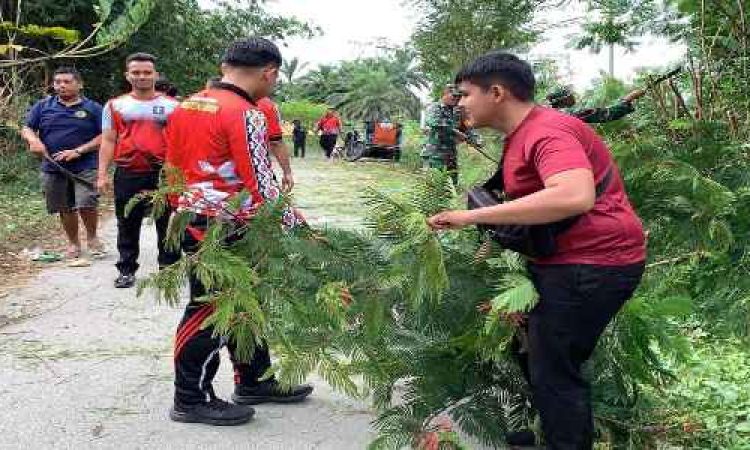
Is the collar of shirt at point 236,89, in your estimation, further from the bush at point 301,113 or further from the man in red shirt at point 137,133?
the bush at point 301,113

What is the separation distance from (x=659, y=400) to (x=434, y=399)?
1269 millimetres

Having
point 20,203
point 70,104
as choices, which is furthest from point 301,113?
point 70,104

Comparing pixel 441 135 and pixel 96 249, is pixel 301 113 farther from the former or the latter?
pixel 96 249

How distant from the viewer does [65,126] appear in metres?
7.77

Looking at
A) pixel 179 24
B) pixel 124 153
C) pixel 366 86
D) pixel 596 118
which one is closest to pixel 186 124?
pixel 596 118

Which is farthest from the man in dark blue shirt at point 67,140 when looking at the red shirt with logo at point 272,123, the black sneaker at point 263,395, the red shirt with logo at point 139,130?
the black sneaker at point 263,395

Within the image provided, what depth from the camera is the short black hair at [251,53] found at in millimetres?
3982

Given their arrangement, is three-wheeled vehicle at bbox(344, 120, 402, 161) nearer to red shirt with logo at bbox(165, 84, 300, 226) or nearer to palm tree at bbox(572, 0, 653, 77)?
palm tree at bbox(572, 0, 653, 77)

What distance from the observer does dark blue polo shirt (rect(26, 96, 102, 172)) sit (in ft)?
25.5

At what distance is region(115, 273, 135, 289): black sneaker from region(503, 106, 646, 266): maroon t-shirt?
4744 millimetres

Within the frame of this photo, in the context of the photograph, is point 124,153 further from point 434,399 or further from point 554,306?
point 554,306

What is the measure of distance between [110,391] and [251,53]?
6.49ft

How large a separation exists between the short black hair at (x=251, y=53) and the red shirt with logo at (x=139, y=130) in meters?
2.83

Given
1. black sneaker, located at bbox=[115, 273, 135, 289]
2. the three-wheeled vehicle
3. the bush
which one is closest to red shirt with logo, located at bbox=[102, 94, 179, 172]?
black sneaker, located at bbox=[115, 273, 135, 289]
